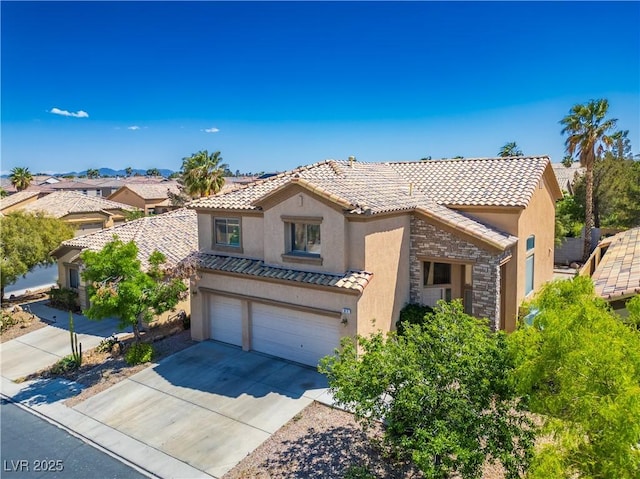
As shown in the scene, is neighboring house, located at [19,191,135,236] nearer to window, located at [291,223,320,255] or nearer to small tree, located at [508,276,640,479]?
window, located at [291,223,320,255]

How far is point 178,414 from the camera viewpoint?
46.2 ft

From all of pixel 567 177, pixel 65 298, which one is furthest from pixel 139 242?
pixel 567 177

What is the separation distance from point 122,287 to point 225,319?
4830 millimetres

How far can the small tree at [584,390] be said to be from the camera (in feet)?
17.9

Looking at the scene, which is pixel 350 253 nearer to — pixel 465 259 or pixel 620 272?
pixel 465 259

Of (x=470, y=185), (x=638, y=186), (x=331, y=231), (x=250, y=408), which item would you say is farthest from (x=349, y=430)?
(x=638, y=186)

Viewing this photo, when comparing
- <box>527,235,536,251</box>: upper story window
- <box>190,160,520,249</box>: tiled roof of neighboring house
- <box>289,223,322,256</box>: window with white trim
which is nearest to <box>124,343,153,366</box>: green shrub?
<box>190,160,520,249</box>: tiled roof of neighboring house

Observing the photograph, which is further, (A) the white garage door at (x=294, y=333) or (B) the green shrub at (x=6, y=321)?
(B) the green shrub at (x=6, y=321)

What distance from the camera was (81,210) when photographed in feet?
136

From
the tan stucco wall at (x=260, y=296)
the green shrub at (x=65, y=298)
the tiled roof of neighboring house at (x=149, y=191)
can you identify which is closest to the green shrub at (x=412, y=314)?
the tan stucco wall at (x=260, y=296)

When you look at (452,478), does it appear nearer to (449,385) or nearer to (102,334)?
(449,385)

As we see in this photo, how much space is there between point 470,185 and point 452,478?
14.3 metres

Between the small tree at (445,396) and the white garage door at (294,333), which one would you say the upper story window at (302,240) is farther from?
the small tree at (445,396)

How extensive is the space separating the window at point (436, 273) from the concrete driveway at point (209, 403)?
645 centimetres
